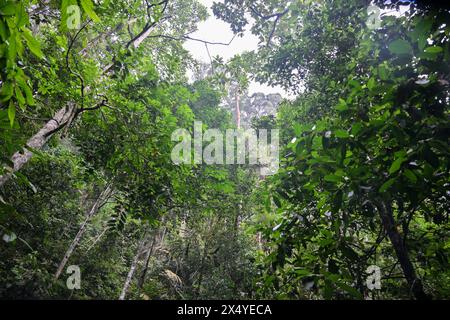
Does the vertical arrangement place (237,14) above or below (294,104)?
above

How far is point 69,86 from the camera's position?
430cm

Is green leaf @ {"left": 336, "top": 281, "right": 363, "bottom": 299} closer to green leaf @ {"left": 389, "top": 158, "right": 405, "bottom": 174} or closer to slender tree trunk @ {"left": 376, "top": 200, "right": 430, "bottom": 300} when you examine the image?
green leaf @ {"left": 389, "top": 158, "right": 405, "bottom": 174}

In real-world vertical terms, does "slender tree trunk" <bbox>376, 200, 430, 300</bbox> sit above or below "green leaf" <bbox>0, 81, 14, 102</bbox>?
below

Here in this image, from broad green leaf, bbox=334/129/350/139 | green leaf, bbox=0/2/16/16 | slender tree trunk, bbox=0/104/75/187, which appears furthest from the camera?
slender tree trunk, bbox=0/104/75/187

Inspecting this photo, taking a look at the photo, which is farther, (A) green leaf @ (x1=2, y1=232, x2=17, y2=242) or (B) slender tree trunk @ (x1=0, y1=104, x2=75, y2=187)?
(B) slender tree trunk @ (x1=0, y1=104, x2=75, y2=187)

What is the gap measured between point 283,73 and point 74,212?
8.98 m

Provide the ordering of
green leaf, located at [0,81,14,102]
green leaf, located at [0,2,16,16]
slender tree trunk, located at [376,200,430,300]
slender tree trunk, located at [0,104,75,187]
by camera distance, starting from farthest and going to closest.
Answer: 1. slender tree trunk, located at [0,104,75,187]
2. slender tree trunk, located at [376,200,430,300]
3. green leaf, located at [0,81,14,102]
4. green leaf, located at [0,2,16,16]

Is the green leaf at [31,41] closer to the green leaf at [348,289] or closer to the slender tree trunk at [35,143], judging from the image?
the green leaf at [348,289]

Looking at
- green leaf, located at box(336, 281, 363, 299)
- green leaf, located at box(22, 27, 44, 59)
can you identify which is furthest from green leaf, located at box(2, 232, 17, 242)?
green leaf, located at box(336, 281, 363, 299)

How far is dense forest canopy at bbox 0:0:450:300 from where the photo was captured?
1.54 meters
